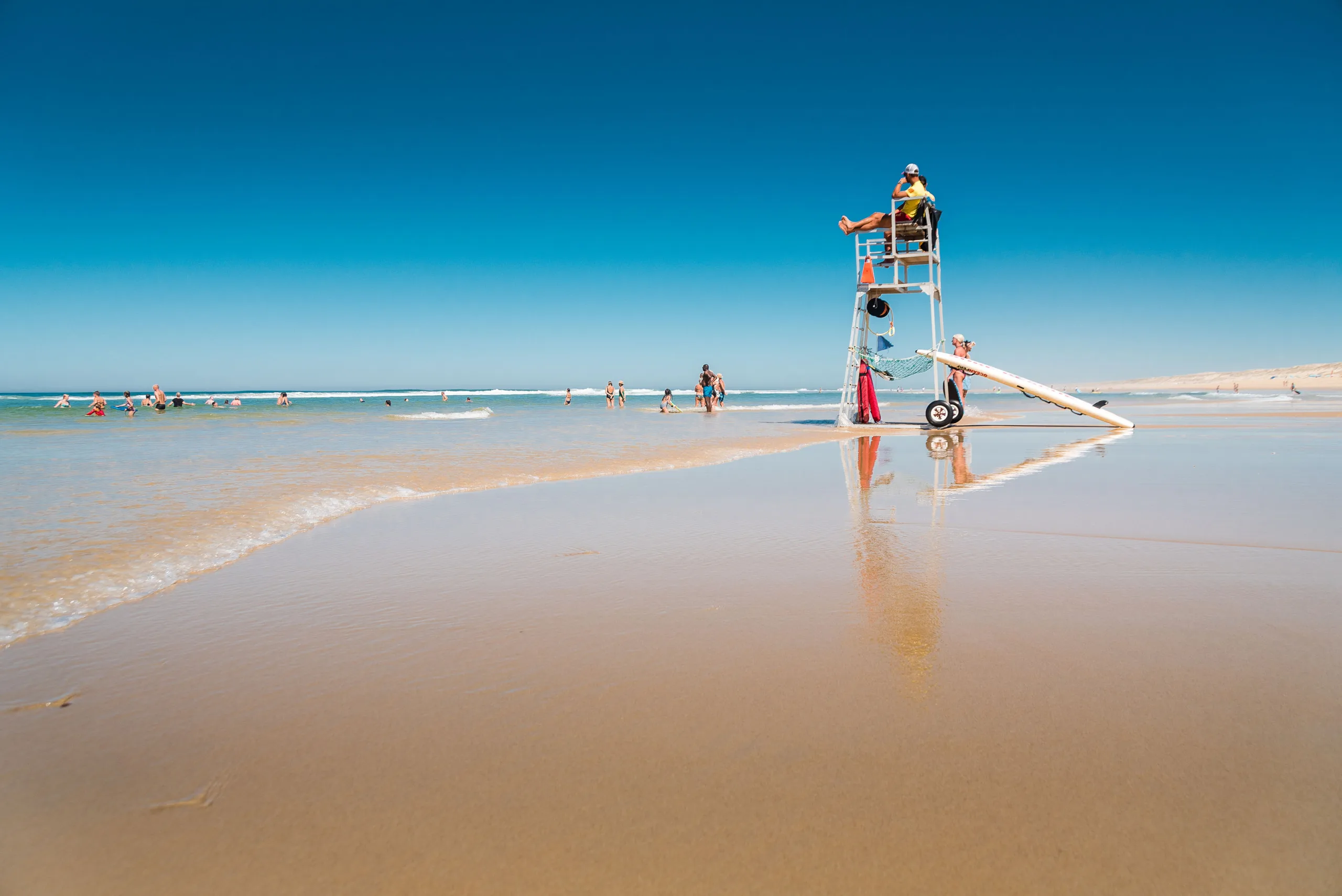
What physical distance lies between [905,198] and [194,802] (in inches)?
677

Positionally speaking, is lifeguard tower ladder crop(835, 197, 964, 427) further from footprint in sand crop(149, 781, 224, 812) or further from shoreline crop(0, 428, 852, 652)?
footprint in sand crop(149, 781, 224, 812)

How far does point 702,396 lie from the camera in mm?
32750

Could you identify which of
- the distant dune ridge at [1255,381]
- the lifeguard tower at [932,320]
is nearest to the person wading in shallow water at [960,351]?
the lifeguard tower at [932,320]

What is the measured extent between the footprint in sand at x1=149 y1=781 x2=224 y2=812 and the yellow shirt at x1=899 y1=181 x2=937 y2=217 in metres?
17.1

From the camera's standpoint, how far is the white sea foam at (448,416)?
29.3 m

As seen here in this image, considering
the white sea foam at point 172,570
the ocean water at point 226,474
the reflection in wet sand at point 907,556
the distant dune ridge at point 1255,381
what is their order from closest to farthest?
1. the reflection in wet sand at point 907,556
2. the white sea foam at point 172,570
3. the ocean water at point 226,474
4. the distant dune ridge at point 1255,381

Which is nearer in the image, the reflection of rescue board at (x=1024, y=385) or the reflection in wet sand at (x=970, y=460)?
the reflection in wet sand at (x=970, y=460)

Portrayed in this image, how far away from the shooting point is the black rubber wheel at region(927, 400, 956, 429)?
16500 mm

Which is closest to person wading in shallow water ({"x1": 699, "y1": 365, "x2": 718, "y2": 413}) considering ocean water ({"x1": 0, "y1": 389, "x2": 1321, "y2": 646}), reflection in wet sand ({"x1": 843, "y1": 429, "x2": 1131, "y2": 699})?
ocean water ({"x1": 0, "y1": 389, "x2": 1321, "y2": 646})

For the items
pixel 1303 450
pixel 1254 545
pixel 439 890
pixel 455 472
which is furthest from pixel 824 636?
pixel 1303 450

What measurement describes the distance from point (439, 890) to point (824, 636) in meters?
1.90

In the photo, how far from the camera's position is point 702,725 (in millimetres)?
2273

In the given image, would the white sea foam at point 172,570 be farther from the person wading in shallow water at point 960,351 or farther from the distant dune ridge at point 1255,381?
the distant dune ridge at point 1255,381

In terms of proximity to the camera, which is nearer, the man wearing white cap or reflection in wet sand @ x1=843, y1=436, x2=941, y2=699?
reflection in wet sand @ x1=843, y1=436, x2=941, y2=699
